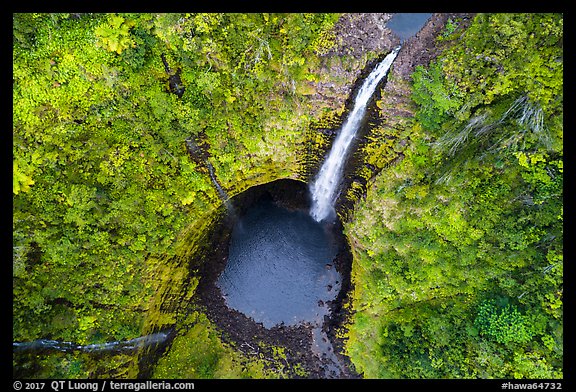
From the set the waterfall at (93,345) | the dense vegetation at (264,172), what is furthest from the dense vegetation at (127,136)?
the waterfall at (93,345)

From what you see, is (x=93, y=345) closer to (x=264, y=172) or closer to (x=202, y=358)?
(x=202, y=358)

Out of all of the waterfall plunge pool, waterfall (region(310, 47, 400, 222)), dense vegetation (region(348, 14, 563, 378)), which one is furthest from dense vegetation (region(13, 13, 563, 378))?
the waterfall plunge pool

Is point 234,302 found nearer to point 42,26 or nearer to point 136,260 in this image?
point 136,260

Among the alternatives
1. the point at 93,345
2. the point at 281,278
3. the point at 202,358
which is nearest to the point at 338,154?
the point at 281,278

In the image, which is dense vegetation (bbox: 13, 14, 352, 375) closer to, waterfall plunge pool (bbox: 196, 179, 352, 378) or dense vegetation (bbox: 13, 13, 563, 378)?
dense vegetation (bbox: 13, 13, 563, 378)

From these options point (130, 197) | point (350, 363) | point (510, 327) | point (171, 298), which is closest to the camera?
point (510, 327)

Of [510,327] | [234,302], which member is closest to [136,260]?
[234,302]

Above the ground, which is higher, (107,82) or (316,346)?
(107,82)
